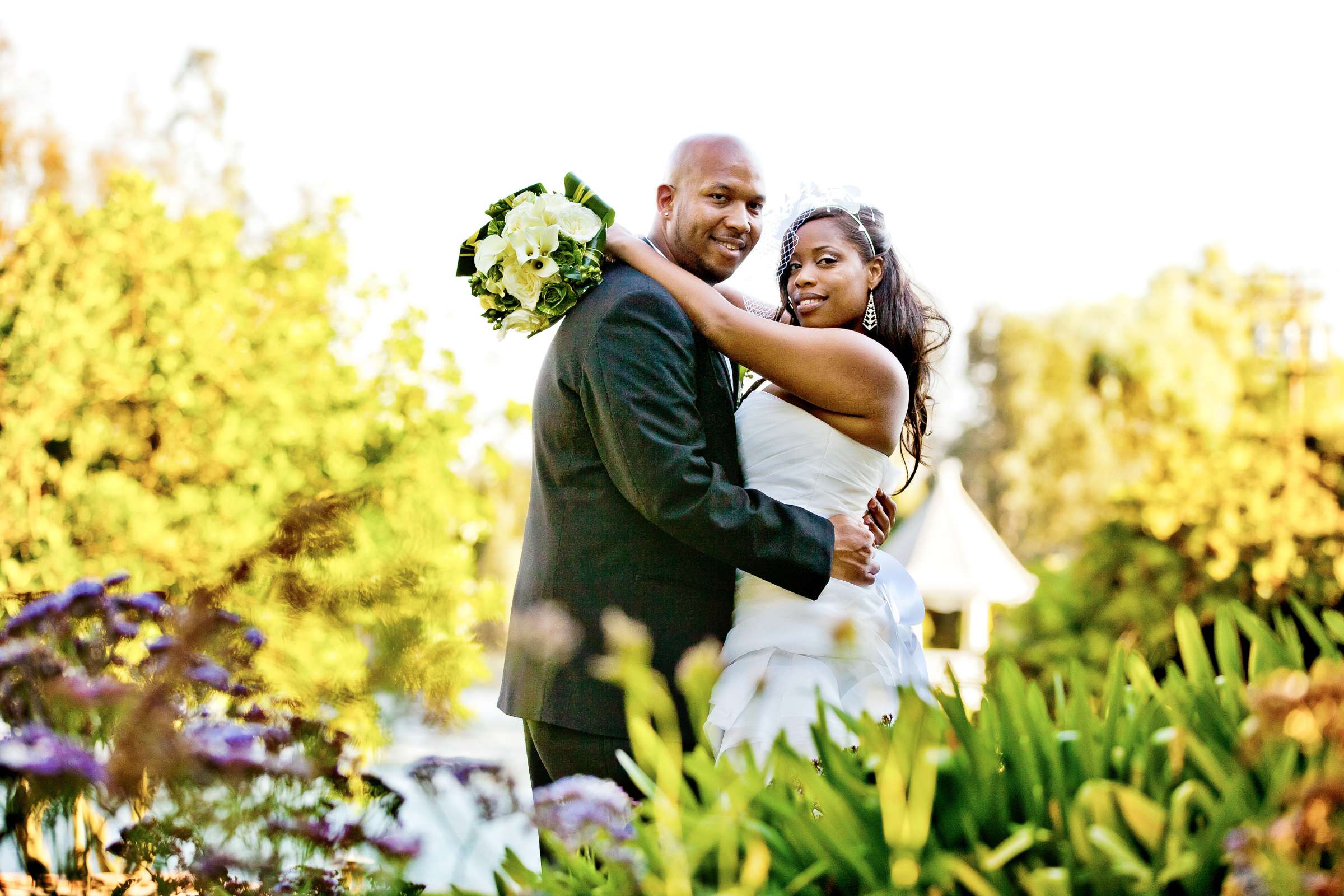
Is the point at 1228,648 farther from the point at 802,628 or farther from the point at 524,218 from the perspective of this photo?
the point at 524,218

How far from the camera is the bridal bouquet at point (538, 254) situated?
302 cm

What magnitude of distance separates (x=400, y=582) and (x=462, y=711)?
6.79 ft

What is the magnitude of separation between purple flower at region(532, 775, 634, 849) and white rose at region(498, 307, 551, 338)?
134 cm

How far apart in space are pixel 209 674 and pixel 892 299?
2.11 metres

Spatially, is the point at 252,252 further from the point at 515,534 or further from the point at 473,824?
the point at 515,534

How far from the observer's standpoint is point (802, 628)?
2.95m

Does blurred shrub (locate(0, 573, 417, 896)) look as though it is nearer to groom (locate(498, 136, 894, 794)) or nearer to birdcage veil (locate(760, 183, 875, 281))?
groom (locate(498, 136, 894, 794))

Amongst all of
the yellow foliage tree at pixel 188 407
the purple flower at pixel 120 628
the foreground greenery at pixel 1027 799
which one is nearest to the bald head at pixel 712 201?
the foreground greenery at pixel 1027 799

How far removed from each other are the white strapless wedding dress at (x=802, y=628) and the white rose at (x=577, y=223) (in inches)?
25.5

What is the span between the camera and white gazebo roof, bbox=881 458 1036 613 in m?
20.2

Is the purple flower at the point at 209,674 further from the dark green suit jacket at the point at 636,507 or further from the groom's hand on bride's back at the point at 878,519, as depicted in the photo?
the groom's hand on bride's back at the point at 878,519

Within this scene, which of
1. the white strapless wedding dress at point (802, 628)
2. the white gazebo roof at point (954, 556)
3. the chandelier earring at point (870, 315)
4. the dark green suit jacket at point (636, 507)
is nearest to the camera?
the dark green suit jacket at point (636, 507)

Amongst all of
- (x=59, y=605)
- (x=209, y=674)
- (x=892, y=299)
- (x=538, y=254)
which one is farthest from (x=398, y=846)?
(x=892, y=299)

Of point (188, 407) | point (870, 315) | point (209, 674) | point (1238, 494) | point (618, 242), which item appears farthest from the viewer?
point (1238, 494)
